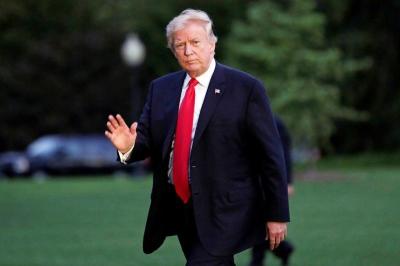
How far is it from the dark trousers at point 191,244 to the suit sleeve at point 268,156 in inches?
15.6

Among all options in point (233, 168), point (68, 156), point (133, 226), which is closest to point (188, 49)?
point (233, 168)

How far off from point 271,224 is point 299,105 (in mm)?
31725

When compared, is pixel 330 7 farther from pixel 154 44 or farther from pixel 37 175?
pixel 37 175

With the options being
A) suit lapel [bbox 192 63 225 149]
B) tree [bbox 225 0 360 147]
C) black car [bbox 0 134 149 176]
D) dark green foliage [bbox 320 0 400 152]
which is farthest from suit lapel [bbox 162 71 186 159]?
dark green foliage [bbox 320 0 400 152]

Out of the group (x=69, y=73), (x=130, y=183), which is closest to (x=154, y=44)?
(x=69, y=73)

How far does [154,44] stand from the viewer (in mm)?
52969

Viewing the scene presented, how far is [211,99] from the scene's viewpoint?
692 centimetres

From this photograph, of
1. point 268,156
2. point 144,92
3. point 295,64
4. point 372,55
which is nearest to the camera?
point 268,156

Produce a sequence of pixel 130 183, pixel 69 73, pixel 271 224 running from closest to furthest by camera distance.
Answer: pixel 271 224
pixel 130 183
pixel 69 73

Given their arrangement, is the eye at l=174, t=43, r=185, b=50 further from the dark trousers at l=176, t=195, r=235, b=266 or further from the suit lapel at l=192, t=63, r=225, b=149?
the dark trousers at l=176, t=195, r=235, b=266

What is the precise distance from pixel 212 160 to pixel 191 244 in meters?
0.54

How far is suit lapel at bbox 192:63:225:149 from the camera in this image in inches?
269

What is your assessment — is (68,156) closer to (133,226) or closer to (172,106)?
(133,226)

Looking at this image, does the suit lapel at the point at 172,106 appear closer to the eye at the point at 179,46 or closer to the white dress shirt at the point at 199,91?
the white dress shirt at the point at 199,91
